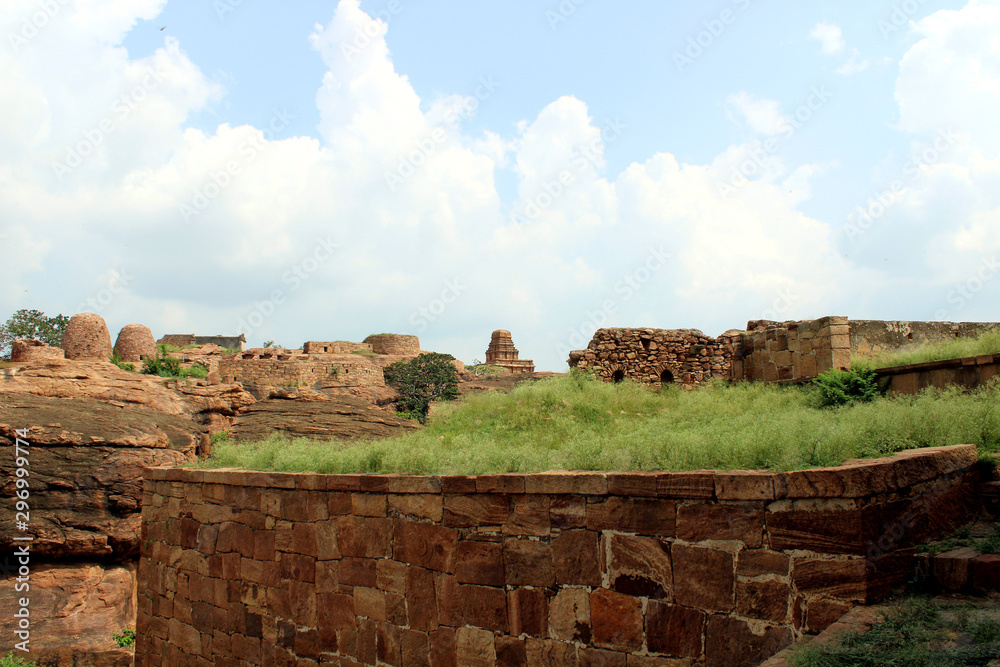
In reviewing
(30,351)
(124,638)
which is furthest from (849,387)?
(30,351)

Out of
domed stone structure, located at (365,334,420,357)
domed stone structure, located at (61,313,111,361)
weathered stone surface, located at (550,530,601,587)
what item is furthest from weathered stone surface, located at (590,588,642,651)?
domed stone structure, located at (365,334,420,357)

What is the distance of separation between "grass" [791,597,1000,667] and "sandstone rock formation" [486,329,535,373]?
45205mm

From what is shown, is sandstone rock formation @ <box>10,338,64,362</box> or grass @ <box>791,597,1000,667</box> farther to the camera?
sandstone rock formation @ <box>10,338,64,362</box>

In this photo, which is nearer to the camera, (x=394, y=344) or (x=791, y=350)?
(x=791, y=350)

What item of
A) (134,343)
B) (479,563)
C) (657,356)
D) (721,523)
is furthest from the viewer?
(134,343)

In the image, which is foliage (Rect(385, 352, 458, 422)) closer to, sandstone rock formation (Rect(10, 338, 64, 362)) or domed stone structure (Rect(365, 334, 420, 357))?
Answer: domed stone structure (Rect(365, 334, 420, 357))

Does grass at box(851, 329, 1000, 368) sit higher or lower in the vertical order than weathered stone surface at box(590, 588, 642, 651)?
higher

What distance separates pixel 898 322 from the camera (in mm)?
11328

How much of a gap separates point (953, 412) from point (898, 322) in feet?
23.8

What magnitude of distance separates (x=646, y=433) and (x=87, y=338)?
2739 cm

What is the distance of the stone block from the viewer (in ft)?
15.1

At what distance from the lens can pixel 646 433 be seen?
6.49 m

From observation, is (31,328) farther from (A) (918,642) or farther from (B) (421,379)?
(A) (918,642)

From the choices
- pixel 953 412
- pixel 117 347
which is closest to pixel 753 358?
pixel 953 412
